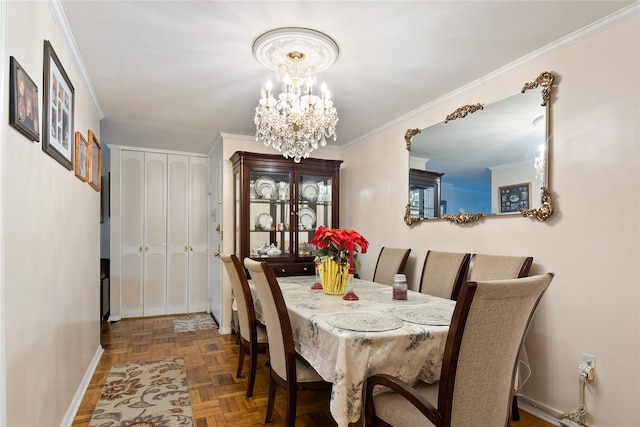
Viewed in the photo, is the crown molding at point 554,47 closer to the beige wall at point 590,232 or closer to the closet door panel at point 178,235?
the beige wall at point 590,232

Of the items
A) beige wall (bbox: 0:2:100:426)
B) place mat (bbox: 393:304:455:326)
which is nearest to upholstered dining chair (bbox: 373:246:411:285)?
A: place mat (bbox: 393:304:455:326)

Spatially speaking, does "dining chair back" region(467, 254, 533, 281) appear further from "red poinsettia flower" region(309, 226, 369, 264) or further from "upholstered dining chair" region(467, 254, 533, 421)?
"red poinsettia flower" region(309, 226, 369, 264)

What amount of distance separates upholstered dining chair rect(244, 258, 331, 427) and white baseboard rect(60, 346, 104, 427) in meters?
1.25

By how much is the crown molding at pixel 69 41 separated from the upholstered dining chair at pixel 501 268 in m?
2.85

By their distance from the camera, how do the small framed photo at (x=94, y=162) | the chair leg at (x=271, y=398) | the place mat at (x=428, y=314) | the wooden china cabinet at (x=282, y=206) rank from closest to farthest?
the place mat at (x=428, y=314), the chair leg at (x=271, y=398), the small framed photo at (x=94, y=162), the wooden china cabinet at (x=282, y=206)

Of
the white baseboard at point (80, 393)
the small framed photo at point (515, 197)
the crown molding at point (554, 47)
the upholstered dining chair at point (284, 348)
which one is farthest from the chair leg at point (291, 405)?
the crown molding at point (554, 47)

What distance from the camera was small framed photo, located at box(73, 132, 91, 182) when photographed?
7.68 feet

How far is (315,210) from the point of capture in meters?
4.21

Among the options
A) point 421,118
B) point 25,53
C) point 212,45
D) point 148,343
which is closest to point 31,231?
point 25,53

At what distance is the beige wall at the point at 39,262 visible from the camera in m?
1.27

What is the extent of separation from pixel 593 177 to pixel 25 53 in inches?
108

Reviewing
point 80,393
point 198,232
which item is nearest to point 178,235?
point 198,232

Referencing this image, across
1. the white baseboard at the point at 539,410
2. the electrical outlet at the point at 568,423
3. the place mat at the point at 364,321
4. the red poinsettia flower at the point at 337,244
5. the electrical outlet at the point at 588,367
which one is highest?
the red poinsettia flower at the point at 337,244

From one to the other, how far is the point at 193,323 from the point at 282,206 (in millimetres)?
1945
